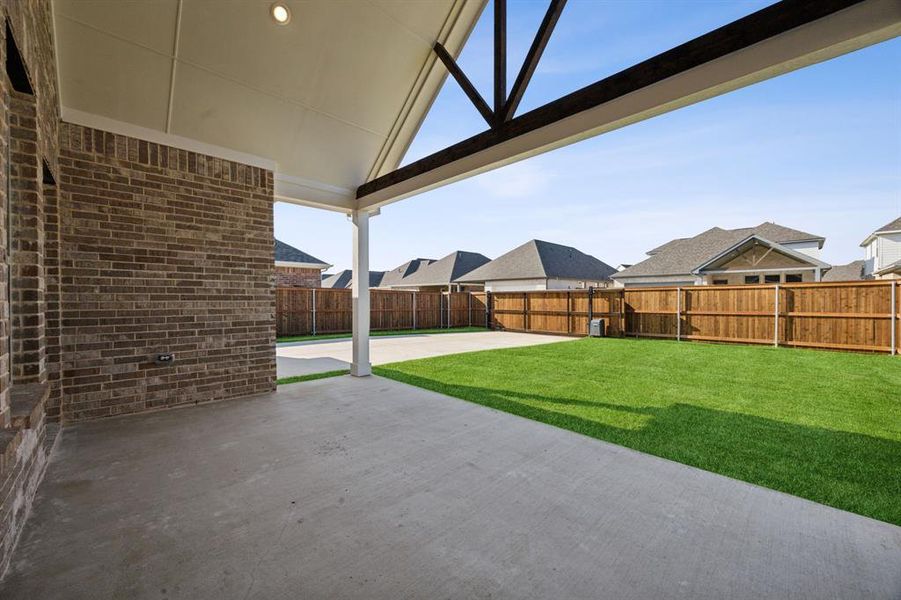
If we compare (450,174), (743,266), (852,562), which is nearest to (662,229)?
(743,266)

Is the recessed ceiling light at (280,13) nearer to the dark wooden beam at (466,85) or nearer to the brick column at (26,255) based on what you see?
the dark wooden beam at (466,85)

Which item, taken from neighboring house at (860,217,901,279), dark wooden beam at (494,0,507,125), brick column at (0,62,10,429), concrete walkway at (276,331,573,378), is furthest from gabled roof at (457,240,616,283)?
brick column at (0,62,10,429)

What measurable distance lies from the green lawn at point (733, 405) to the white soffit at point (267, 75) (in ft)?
13.2

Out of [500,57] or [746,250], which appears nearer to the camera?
[500,57]

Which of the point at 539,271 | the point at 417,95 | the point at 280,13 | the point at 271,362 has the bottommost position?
the point at 271,362

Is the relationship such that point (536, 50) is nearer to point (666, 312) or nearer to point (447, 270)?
point (666, 312)

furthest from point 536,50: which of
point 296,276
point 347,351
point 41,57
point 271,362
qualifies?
point 296,276

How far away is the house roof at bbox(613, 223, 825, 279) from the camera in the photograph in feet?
61.8

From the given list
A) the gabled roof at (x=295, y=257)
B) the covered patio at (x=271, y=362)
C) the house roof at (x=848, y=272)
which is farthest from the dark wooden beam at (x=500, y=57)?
the house roof at (x=848, y=272)

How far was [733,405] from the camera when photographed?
496 cm

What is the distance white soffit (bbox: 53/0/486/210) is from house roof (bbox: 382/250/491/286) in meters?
20.8

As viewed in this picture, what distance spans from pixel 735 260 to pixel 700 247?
2846mm

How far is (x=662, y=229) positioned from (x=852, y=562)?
25902 mm

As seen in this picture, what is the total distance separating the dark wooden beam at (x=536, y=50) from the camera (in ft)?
11.6
